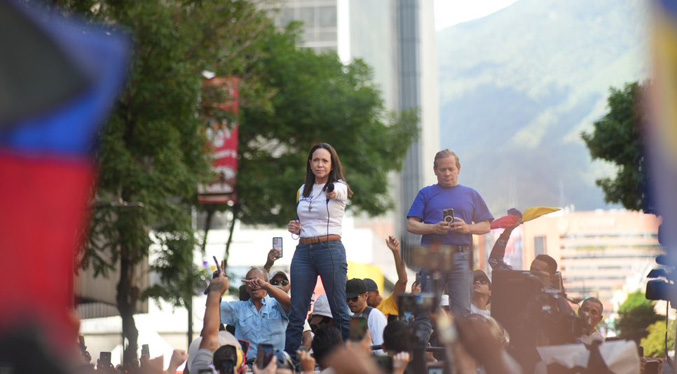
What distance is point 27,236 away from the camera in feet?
13.4

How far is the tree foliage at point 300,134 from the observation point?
34469 mm

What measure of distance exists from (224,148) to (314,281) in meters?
21.6

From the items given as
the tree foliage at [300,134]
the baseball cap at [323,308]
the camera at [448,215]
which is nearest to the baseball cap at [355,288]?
the baseball cap at [323,308]

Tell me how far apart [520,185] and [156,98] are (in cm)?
1080

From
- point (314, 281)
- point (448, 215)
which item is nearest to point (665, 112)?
point (448, 215)

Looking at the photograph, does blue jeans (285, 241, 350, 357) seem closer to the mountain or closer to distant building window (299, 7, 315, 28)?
the mountain

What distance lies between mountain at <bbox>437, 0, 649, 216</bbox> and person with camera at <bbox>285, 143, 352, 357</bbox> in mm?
2529

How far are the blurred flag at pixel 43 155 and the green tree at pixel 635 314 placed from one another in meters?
21.0

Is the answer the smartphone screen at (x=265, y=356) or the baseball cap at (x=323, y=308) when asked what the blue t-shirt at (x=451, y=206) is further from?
the smartphone screen at (x=265, y=356)

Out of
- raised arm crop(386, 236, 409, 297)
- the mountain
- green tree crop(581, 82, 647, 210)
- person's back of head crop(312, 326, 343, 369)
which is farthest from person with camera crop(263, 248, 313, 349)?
green tree crop(581, 82, 647, 210)

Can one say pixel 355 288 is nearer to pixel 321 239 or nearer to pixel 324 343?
pixel 321 239

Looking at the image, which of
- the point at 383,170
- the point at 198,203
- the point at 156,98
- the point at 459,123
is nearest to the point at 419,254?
the point at 459,123

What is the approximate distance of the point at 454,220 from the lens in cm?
945

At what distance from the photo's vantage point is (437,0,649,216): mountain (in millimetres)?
12445
